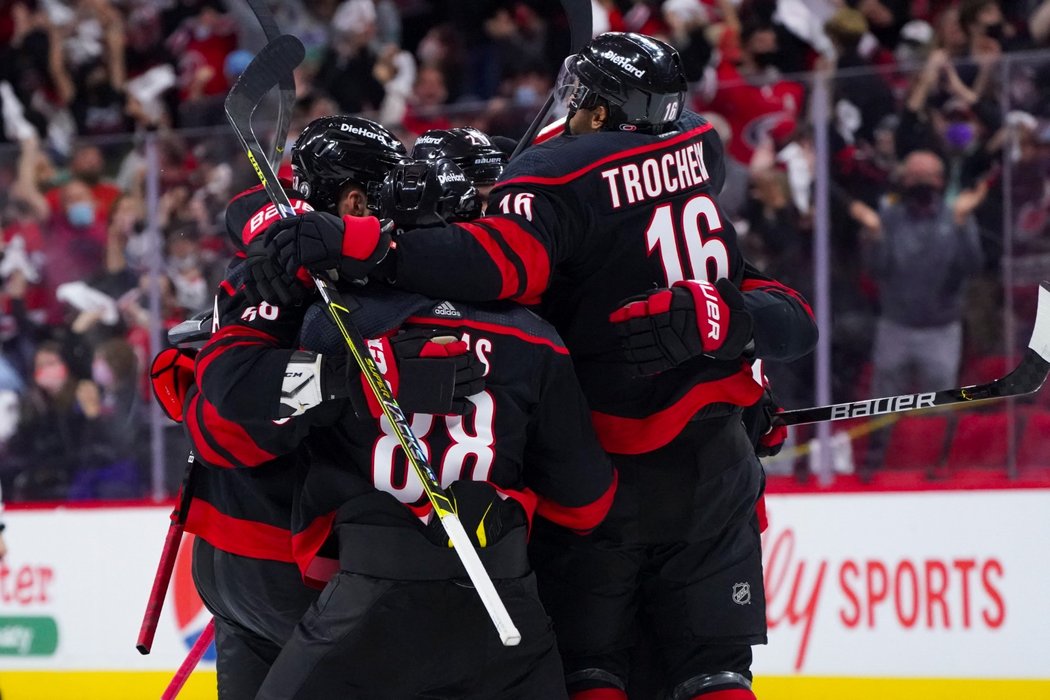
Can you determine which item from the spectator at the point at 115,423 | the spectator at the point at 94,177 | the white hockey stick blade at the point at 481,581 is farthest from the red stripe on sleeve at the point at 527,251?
the spectator at the point at 94,177

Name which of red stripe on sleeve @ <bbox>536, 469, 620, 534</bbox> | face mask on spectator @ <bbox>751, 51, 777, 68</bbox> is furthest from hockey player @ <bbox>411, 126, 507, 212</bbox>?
face mask on spectator @ <bbox>751, 51, 777, 68</bbox>

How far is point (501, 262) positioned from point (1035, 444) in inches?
122

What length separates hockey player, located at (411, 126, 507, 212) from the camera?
2.99 m

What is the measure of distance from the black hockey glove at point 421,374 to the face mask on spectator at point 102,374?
361 centimetres

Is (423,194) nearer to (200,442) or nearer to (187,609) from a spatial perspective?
(200,442)

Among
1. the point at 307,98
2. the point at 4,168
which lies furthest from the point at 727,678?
the point at 307,98

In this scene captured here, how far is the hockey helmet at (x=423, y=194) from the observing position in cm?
259

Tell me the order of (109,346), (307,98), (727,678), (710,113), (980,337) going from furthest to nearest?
(307,98) < (109,346) < (710,113) < (980,337) < (727,678)

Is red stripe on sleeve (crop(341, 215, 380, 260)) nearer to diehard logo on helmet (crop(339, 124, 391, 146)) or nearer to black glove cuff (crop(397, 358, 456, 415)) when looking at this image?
black glove cuff (crop(397, 358, 456, 415))

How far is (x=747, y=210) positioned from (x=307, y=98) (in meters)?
2.98

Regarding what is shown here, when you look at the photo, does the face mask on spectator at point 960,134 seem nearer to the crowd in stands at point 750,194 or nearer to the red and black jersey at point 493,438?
the crowd in stands at point 750,194

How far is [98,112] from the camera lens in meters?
8.92

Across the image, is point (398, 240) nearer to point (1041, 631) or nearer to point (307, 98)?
point (1041, 631)

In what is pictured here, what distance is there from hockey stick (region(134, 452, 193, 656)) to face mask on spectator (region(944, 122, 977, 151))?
121 inches
